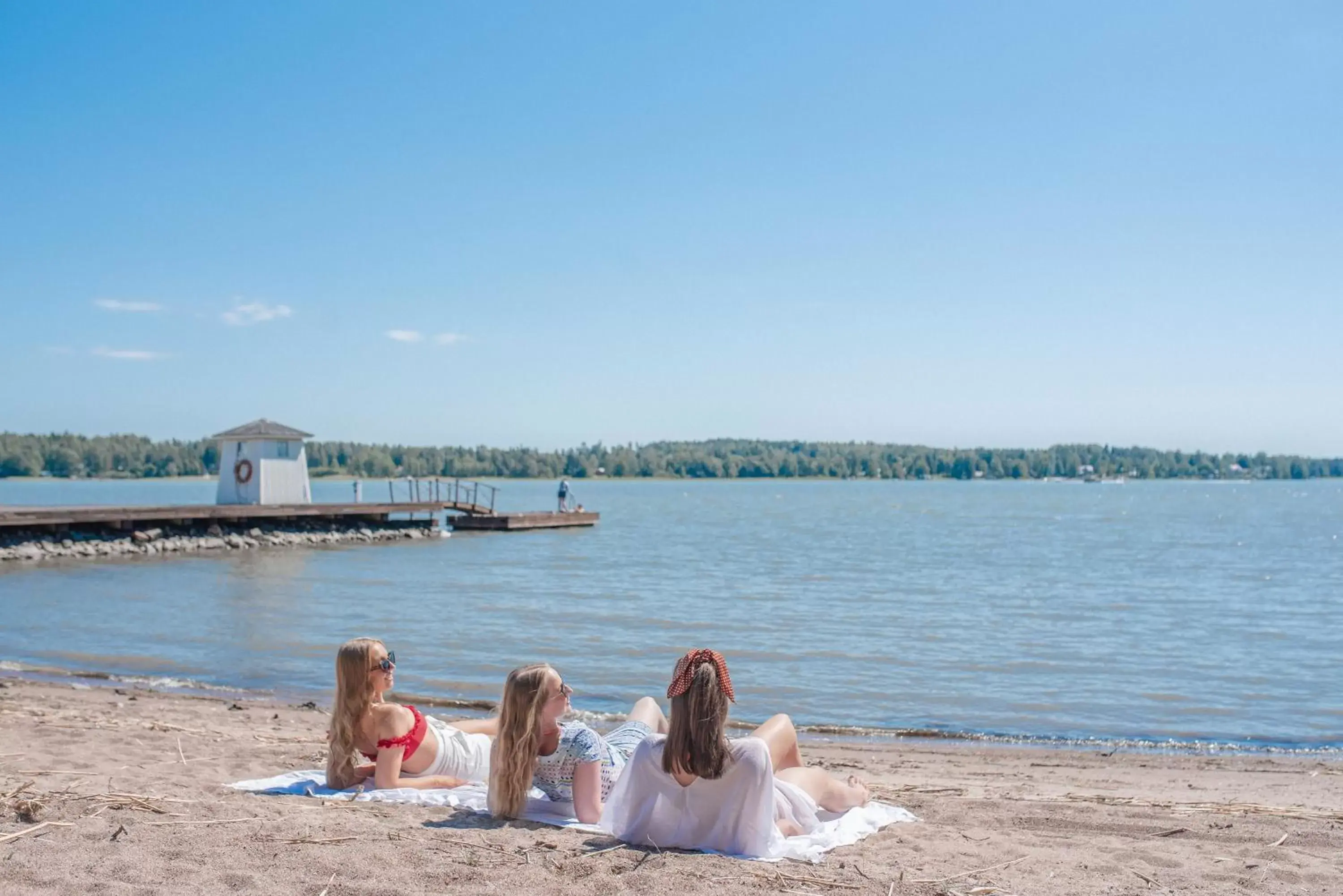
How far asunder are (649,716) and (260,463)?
33874 mm

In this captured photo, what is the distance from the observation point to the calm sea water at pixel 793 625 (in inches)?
530

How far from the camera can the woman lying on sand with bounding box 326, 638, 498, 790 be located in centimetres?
612

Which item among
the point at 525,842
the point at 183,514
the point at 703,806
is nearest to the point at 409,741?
the point at 525,842

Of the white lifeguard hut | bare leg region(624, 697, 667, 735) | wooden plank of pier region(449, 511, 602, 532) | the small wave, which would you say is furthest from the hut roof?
bare leg region(624, 697, 667, 735)

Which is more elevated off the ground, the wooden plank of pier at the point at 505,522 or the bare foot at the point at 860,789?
the bare foot at the point at 860,789

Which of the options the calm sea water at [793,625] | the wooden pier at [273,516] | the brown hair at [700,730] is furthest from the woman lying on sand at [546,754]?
the wooden pier at [273,516]

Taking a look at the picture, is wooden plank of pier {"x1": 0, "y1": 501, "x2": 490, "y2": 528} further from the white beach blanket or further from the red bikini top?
the red bikini top

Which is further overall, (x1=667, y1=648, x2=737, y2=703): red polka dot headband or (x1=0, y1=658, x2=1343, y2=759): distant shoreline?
(x1=0, y1=658, x2=1343, y2=759): distant shoreline

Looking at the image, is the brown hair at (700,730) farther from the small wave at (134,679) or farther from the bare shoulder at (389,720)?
the small wave at (134,679)

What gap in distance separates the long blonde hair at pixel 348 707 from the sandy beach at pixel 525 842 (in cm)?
34

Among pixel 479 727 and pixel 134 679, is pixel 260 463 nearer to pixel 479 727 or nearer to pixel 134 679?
pixel 134 679

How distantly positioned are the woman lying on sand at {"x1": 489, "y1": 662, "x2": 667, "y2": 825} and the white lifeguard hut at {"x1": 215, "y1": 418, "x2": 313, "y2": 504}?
109ft

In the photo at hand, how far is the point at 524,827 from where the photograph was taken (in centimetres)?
568

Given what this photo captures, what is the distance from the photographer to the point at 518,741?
5.70 m
